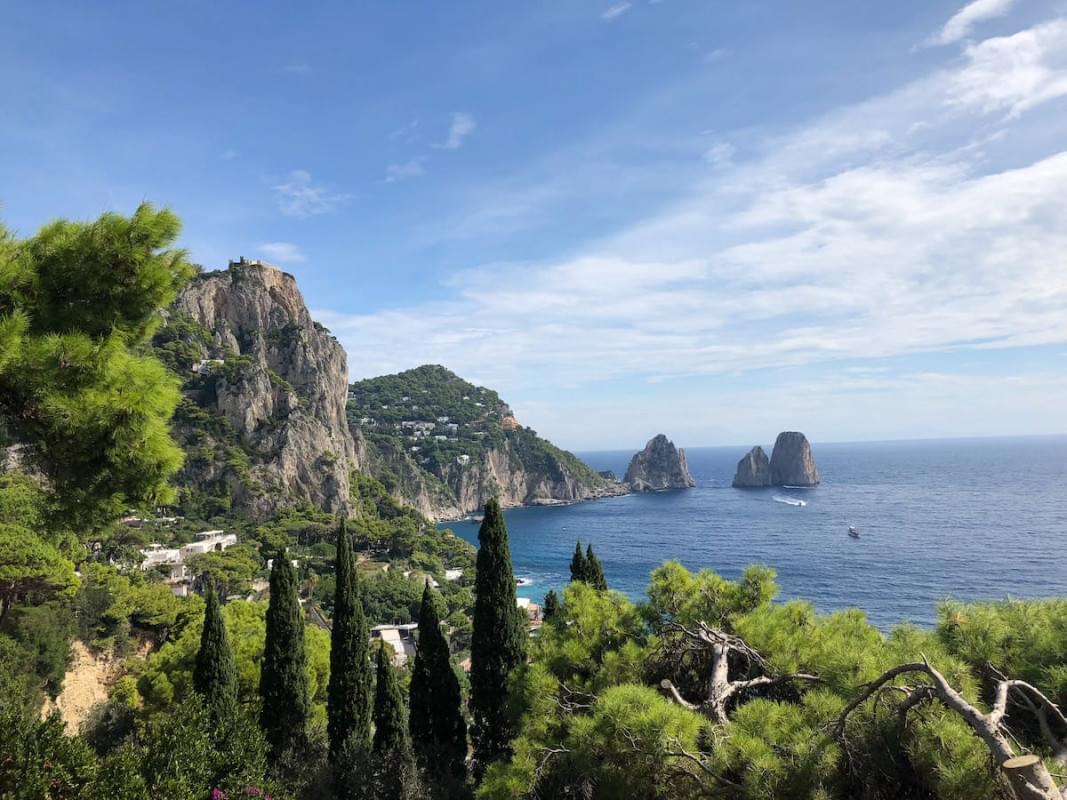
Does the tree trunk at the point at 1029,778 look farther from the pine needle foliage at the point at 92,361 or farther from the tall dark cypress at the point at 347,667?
the tall dark cypress at the point at 347,667

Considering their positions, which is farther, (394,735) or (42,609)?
(42,609)

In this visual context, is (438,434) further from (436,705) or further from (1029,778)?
(1029,778)

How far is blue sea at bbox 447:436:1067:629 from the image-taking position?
107 ft

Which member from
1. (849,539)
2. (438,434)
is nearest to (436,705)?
(849,539)

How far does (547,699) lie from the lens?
16.4ft

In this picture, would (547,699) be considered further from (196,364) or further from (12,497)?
(196,364)

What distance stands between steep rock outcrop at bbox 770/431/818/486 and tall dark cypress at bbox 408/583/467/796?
99369 mm

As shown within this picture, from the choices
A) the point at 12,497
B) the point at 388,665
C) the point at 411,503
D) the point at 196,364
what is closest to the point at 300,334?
the point at 196,364

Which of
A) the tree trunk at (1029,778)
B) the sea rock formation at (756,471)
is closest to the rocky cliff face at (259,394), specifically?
the tree trunk at (1029,778)

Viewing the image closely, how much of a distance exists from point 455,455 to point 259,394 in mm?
40173

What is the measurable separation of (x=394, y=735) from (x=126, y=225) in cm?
1091

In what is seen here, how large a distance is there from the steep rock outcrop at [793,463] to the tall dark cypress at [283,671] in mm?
100877

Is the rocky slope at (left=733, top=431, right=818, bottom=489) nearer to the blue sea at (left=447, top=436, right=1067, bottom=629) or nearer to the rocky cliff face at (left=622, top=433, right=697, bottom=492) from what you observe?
the blue sea at (left=447, top=436, right=1067, bottom=629)

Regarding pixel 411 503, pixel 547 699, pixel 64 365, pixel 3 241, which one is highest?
pixel 3 241
